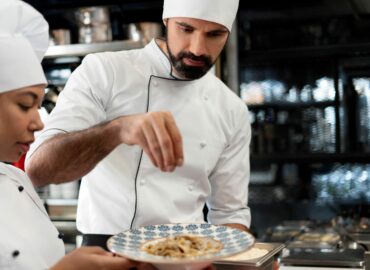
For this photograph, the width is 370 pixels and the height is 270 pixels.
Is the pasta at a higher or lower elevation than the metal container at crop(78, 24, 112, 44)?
lower

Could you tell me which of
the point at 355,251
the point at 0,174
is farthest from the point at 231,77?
the point at 0,174

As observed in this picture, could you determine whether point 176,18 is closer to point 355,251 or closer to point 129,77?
point 129,77

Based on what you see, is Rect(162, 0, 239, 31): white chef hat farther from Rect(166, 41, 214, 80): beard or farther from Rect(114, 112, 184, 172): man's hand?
Rect(114, 112, 184, 172): man's hand

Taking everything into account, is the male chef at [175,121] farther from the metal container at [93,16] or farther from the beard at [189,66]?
the metal container at [93,16]

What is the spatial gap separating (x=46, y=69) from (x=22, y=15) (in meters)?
3.22

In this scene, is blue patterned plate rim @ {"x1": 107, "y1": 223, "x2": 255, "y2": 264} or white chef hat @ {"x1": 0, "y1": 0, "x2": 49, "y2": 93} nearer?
blue patterned plate rim @ {"x1": 107, "y1": 223, "x2": 255, "y2": 264}

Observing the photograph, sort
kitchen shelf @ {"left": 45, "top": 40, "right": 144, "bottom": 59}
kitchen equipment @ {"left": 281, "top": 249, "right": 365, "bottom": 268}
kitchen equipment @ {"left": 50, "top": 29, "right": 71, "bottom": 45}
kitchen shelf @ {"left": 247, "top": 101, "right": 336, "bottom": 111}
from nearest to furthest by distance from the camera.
→ kitchen equipment @ {"left": 281, "top": 249, "right": 365, "bottom": 268} < kitchen shelf @ {"left": 45, "top": 40, "right": 144, "bottom": 59} < kitchen shelf @ {"left": 247, "top": 101, "right": 336, "bottom": 111} < kitchen equipment @ {"left": 50, "top": 29, "right": 71, "bottom": 45}

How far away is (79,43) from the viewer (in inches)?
164

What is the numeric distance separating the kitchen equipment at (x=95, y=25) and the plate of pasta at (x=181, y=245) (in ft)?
9.15

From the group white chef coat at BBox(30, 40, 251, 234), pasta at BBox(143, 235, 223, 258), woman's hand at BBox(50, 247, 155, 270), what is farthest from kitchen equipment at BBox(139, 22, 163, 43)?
woman's hand at BBox(50, 247, 155, 270)

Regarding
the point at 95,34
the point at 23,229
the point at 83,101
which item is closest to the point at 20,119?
the point at 23,229

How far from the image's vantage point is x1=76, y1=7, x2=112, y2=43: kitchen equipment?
13.1ft

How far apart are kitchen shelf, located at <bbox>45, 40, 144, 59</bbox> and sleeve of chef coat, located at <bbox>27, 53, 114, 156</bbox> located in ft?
5.81

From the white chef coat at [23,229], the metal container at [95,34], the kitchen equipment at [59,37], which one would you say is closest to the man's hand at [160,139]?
the white chef coat at [23,229]
